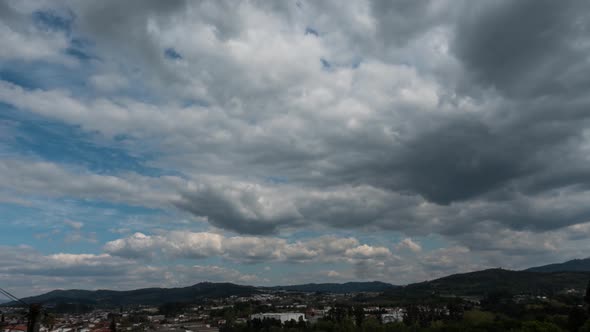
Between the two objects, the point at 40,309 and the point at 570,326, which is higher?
the point at 40,309

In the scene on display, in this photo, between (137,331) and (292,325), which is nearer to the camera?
(292,325)

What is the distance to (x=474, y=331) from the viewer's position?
351ft

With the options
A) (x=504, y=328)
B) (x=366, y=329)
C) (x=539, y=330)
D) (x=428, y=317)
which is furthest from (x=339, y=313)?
(x=539, y=330)

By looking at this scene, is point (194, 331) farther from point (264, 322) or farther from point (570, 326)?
point (570, 326)

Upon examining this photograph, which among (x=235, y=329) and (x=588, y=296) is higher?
(x=588, y=296)

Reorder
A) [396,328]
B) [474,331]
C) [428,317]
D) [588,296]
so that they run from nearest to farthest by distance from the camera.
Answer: [474,331] → [588,296] → [396,328] → [428,317]

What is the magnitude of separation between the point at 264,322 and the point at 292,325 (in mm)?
14720

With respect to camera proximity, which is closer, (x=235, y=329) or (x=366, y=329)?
(x=366, y=329)

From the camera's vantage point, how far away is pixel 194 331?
18775cm

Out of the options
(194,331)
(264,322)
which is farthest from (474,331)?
(194,331)

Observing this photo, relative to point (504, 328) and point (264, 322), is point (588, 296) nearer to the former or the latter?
point (504, 328)

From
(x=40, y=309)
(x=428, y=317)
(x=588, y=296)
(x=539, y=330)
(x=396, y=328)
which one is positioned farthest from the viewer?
(x=428, y=317)

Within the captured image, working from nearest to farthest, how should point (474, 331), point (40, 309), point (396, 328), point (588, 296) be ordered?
point (40, 309) → point (474, 331) → point (588, 296) → point (396, 328)

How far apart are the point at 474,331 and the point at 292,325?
67.8 metres
